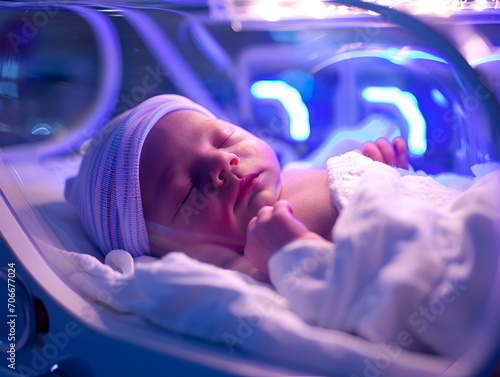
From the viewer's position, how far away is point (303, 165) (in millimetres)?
1183

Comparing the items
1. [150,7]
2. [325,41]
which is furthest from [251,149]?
[150,7]

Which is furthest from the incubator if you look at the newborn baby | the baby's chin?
the baby's chin

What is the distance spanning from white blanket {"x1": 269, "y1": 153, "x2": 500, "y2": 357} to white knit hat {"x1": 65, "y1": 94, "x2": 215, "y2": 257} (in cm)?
36

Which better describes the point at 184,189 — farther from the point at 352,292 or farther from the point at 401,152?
the point at 401,152

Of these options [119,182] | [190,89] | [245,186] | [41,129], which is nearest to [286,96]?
[190,89]

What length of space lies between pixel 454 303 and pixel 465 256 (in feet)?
0.21

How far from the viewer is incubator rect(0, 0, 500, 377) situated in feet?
2.33

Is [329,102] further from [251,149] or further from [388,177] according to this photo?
[388,177]

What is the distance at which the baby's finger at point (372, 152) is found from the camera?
1054 millimetres

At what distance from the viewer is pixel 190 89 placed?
1.13 m

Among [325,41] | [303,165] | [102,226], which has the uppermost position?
[325,41]

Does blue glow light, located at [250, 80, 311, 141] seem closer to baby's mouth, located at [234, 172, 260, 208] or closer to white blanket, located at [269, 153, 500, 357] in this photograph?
baby's mouth, located at [234, 172, 260, 208]

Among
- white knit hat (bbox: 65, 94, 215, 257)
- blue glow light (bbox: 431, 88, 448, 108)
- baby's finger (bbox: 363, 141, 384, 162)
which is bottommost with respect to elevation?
white knit hat (bbox: 65, 94, 215, 257)

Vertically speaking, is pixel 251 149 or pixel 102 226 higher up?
pixel 251 149
